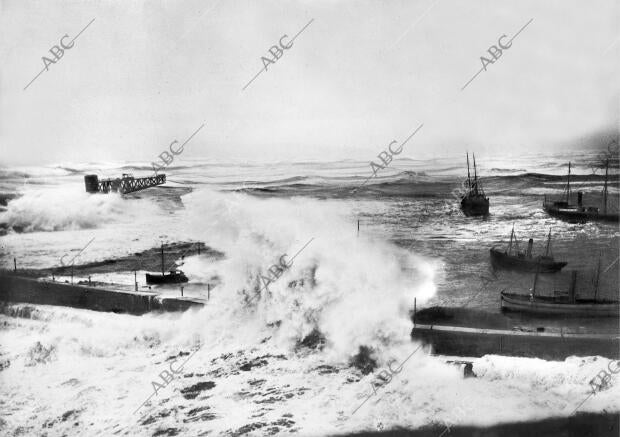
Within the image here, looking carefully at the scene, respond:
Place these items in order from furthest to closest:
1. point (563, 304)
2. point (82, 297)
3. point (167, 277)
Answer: point (82, 297) → point (167, 277) → point (563, 304)

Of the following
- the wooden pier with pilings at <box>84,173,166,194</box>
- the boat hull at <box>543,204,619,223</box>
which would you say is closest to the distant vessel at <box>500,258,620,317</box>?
the boat hull at <box>543,204,619,223</box>

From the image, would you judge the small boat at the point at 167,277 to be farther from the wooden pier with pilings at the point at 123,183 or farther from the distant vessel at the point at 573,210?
the distant vessel at the point at 573,210

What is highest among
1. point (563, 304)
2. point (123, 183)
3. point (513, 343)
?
point (123, 183)

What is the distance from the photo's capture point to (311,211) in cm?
699

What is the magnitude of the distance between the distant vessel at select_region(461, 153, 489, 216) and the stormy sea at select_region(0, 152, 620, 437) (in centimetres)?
9

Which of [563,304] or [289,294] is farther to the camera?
[563,304]

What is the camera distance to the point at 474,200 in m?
6.76

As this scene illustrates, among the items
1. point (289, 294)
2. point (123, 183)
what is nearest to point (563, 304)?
point (289, 294)

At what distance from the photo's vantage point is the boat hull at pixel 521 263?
7.64m

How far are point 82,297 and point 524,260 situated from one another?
6.58 m

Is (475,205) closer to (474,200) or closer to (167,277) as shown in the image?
(474,200)

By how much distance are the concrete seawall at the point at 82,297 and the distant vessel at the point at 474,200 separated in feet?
13.3

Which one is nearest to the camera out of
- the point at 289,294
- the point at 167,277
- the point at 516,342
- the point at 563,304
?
the point at 516,342

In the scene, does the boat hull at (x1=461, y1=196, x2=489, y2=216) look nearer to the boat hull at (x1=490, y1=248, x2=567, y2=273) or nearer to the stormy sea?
the stormy sea
